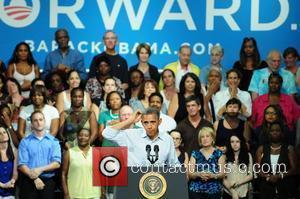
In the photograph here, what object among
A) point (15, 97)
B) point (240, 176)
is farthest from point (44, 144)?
point (240, 176)

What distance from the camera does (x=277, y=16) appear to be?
12.8 metres

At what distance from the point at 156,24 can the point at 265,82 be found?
210 centimetres

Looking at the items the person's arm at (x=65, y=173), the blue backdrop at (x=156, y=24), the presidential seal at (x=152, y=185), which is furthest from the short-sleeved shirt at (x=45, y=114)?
the presidential seal at (x=152, y=185)

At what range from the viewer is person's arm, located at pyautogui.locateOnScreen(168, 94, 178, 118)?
11086mm

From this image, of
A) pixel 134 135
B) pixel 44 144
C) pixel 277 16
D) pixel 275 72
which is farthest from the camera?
pixel 277 16

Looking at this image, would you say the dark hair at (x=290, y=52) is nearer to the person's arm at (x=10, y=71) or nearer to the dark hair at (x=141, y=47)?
the dark hair at (x=141, y=47)

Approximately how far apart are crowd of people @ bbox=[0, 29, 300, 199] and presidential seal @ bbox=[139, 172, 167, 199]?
1087 millimetres

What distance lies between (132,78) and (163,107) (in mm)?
713

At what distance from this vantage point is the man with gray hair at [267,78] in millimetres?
11820

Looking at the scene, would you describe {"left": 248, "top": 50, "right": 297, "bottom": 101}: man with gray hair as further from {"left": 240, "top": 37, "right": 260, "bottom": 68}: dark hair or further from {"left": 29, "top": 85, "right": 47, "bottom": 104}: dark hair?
{"left": 29, "top": 85, "right": 47, "bottom": 104}: dark hair

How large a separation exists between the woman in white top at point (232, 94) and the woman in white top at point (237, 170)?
3.29 feet

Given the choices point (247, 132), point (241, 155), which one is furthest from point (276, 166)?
point (247, 132)

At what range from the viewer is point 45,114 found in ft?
35.0

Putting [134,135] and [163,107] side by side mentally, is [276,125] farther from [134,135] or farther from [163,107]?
[134,135]
